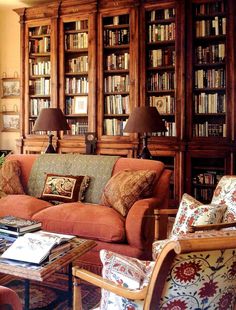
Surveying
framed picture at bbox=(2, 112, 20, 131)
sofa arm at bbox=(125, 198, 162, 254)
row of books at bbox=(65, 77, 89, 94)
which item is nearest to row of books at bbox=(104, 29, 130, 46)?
row of books at bbox=(65, 77, 89, 94)

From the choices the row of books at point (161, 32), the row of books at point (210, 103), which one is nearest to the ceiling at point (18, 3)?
the row of books at point (161, 32)

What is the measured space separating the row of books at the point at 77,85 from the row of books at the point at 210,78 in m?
1.52

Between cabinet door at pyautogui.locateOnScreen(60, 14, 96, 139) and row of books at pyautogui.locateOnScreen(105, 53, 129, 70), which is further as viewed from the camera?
cabinet door at pyautogui.locateOnScreen(60, 14, 96, 139)

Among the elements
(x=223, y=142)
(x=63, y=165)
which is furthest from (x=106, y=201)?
(x=223, y=142)

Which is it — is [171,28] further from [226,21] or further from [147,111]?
[147,111]

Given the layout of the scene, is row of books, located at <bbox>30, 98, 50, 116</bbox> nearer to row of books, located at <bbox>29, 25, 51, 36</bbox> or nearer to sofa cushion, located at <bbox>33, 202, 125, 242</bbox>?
row of books, located at <bbox>29, 25, 51, 36</bbox>

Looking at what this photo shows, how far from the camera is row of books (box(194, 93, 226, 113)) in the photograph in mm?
4578

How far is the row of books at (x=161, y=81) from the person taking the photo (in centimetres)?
478

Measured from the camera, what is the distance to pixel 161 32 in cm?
481

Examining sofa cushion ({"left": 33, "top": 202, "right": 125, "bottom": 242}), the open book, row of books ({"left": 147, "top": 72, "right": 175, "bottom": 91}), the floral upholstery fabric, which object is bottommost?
sofa cushion ({"left": 33, "top": 202, "right": 125, "bottom": 242})

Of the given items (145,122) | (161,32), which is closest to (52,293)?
(145,122)

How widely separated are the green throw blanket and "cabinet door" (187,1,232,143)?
5.12ft

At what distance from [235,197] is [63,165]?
6.04ft

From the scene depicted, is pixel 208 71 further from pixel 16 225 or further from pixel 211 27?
pixel 16 225
